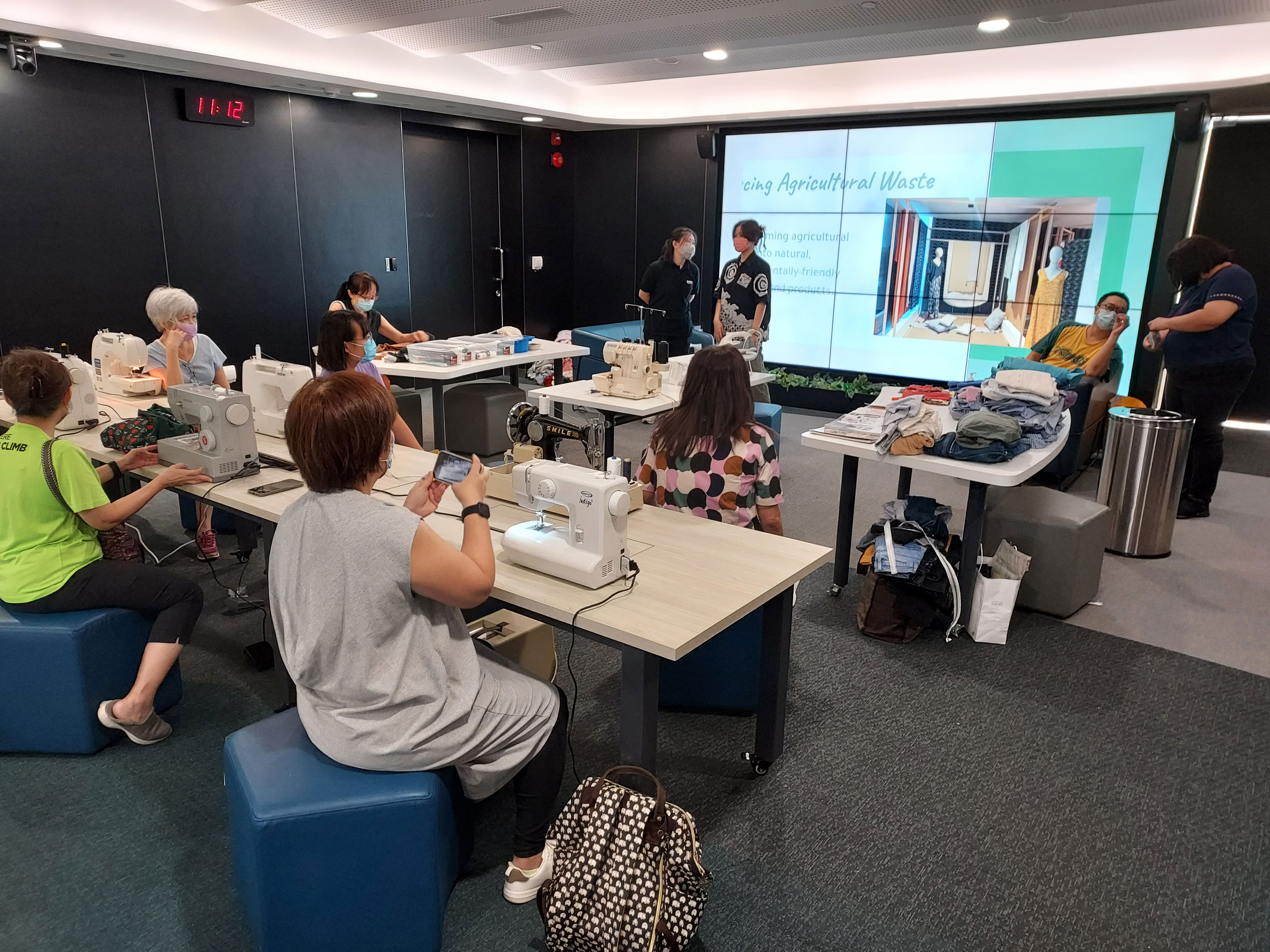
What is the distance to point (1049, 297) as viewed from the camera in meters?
6.51

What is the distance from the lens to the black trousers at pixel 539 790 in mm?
1933

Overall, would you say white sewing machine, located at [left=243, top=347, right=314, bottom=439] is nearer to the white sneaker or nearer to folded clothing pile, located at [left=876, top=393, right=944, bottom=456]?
the white sneaker

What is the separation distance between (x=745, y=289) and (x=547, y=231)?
3.35 metres

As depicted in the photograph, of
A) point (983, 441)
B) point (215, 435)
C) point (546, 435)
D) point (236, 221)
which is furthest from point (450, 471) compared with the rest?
point (236, 221)

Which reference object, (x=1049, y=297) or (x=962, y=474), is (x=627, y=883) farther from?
(x=1049, y=297)

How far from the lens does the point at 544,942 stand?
187 cm

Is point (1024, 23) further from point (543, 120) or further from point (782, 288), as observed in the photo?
point (543, 120)

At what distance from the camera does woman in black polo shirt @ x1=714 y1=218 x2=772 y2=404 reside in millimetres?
6000

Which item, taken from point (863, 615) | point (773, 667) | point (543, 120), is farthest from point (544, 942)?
point (543, 120)

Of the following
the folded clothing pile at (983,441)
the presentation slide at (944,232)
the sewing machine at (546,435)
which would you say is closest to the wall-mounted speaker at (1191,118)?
the presentation slide at (944,232)

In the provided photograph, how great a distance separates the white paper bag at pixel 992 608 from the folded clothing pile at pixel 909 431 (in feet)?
1.80

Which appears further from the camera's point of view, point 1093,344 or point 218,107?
point 218,107

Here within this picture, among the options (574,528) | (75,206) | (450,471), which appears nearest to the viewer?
(574,528)

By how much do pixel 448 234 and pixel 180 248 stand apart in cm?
247
